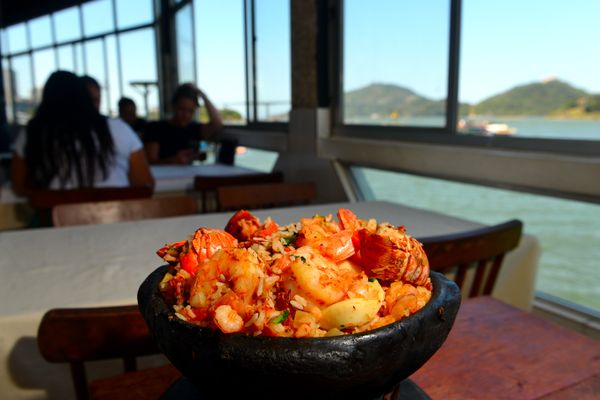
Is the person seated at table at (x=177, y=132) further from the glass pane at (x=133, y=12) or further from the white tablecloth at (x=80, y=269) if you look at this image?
the glass pane at (x=133, y=12)

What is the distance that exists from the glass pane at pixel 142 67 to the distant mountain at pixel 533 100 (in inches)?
216

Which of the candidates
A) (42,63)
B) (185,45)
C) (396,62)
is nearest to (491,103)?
(396,62)

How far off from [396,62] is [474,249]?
2.56m

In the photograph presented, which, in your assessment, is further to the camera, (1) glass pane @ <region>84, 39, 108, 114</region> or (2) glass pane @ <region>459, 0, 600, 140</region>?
(1) glass pane @ <region>84, 39, 108, 114</region>

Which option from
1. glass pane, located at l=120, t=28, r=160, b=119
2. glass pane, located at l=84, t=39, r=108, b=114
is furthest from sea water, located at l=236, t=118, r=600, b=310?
glass pane, located at l=84, t=39, r=108, b=114

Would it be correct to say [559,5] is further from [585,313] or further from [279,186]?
[279,186]

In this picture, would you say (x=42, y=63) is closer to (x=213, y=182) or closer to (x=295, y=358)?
(x=213, y=182)

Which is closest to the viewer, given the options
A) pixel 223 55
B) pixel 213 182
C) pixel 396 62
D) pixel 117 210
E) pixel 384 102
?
pixel 117 210

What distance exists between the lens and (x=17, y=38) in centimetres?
1304

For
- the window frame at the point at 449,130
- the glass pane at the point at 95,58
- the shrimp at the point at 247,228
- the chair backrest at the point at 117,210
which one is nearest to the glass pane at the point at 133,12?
the glass pane at the point at 95,58

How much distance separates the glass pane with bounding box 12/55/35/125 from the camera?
13.2 meters

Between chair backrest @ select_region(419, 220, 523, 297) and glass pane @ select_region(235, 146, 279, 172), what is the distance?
11.5 ft

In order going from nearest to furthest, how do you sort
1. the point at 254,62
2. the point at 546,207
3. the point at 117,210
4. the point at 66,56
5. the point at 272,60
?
the point at 117,210, the point at 546,207, the point at 272,60, the point at 254,62, the point at 66,56

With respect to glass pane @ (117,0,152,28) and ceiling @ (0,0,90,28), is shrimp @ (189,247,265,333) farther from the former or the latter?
ceiling @ (0,0,90,28)
